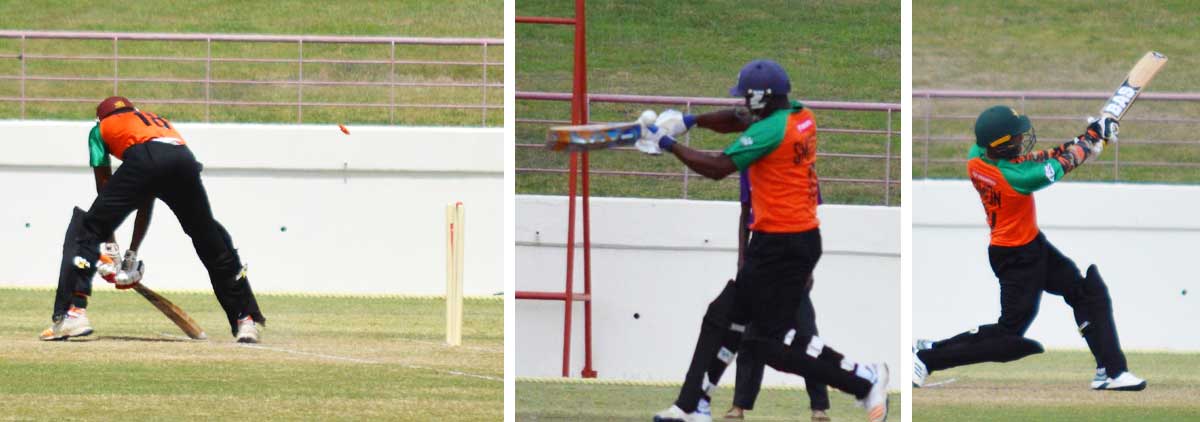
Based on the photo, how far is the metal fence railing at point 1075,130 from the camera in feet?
24.5

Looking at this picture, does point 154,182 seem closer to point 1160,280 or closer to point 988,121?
point 988,121

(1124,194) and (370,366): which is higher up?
(1124,194)

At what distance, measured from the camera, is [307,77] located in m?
13.4

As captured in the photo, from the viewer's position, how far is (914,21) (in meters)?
7.12

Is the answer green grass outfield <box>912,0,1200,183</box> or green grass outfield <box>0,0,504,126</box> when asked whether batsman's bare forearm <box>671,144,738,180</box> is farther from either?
green grass outfield <box>0,0,504,126</box>

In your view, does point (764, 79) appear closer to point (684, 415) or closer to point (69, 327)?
point (684, 415)

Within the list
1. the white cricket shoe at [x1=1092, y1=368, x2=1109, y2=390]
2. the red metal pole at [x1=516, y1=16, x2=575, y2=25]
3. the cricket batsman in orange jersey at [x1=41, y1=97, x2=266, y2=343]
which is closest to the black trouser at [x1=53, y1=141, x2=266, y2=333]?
the cricket batsman in orange jersey at [x1=41, y1=97, x2=266, y2=343]

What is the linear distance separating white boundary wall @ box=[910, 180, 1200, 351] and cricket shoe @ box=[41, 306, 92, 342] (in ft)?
11.6

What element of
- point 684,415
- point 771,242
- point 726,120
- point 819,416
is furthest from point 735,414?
point 726,120

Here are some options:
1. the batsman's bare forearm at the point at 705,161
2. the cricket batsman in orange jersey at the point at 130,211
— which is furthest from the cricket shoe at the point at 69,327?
the batsman's bare forearm at the point at 705,161

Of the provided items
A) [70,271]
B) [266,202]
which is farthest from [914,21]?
[266,202]

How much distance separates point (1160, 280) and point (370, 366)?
4.85 m

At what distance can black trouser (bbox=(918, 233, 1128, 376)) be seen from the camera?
22.5 feet

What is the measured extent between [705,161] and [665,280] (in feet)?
9.48
